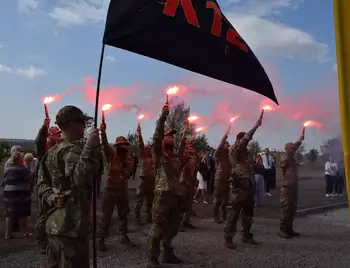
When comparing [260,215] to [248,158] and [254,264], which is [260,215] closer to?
[248,158]

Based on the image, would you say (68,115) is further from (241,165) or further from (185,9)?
(241,165)

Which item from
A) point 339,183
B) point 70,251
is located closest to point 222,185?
point 70,251

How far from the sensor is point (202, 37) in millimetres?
4172

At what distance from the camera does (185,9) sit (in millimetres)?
4102

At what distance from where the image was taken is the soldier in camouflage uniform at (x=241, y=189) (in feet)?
25.0

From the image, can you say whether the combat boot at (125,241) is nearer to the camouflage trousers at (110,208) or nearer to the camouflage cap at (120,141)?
the camouflage trousers at (110,208)

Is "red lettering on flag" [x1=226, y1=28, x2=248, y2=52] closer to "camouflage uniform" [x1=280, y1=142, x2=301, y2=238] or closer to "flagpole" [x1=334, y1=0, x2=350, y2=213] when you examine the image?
"flagpole" [x1=334, y1=0, x2=350, y2=213]

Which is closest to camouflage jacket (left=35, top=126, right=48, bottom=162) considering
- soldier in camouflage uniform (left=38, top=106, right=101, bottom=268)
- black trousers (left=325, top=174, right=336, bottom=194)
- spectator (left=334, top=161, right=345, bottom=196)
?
soldier in camouflage uniform (left=38, top=106, right=101, bottom=268)

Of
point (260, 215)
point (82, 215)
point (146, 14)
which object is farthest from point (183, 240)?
point (146, 14)

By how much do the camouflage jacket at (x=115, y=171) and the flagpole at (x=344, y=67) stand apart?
17.7 feet

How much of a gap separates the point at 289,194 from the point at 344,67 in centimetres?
673

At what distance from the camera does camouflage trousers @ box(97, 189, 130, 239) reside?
7305 mm

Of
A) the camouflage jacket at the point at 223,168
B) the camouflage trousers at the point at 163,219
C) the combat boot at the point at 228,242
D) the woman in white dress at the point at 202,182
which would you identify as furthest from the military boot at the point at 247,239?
the woman in white dress at the point at 202,182

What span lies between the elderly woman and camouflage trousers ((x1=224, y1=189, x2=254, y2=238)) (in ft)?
12.9
